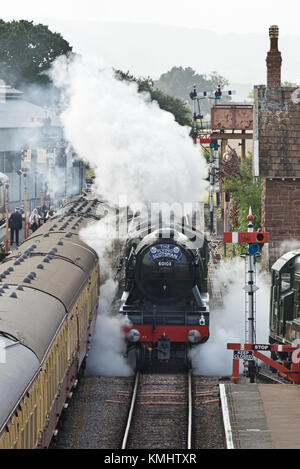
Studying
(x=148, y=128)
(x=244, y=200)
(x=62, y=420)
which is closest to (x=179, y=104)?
(x=244, y=200)

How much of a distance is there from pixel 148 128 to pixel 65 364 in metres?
11.0

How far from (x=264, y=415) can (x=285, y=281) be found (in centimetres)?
526

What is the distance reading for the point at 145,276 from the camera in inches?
746

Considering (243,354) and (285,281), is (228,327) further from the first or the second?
(243,354)

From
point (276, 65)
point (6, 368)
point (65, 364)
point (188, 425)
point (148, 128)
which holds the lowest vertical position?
point (188, 425)

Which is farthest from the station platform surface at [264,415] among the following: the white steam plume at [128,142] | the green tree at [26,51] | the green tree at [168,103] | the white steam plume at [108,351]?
the green tree at [26,51]

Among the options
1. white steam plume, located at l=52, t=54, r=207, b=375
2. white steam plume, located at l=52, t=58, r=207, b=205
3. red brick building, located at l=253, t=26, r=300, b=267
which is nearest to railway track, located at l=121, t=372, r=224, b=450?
white steam plume, located at l=52, t=54, r=207, b=375

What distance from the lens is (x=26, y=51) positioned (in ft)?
275

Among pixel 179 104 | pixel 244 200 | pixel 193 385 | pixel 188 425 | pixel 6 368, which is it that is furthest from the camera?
pixel 179 104

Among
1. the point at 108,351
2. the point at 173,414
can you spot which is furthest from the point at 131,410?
the point at 108,351

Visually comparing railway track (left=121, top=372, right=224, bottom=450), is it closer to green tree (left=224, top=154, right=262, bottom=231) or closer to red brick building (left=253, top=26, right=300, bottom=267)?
red brick building (left=253, top=26, right=300, bottom=267)

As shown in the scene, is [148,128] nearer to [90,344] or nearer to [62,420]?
[90,344]

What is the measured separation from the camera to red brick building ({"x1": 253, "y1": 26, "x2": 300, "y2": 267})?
26.7 meters

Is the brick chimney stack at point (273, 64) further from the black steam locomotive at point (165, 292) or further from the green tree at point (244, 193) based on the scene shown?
the black steam locomotive at point (165, 292)
